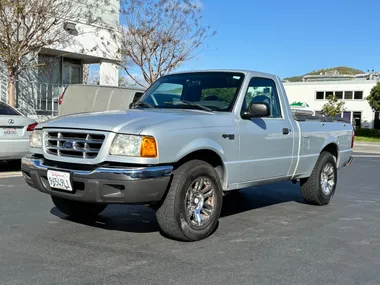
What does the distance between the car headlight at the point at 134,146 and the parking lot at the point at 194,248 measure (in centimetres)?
95

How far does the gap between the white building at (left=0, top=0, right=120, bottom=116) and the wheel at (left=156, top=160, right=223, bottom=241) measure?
40.4 feet

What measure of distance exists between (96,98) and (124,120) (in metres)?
8.93

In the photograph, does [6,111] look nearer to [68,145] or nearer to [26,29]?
[68,145]

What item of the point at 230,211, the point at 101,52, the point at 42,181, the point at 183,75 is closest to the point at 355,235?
the point at 230,211

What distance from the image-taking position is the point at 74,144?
462cm

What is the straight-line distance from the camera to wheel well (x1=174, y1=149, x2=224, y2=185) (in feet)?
16.0

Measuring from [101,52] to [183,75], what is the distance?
1304 centimetres

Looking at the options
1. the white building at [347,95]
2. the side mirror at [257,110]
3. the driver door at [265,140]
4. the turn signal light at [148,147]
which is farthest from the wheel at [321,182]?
the white building at [347,95]

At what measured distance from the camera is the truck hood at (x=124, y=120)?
175 inches

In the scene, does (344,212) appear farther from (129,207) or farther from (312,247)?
(129,207)

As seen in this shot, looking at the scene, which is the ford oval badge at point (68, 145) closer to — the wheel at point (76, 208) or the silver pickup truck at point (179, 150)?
the silver pickup truck at point (179, 150)

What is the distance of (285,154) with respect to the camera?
6168 millimetres

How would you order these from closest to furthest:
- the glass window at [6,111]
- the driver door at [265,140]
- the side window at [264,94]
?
the driver door at [265,140]
the side window at [264,94]
the glass window at [6,111]

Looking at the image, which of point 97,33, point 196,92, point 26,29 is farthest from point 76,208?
point 97,33
